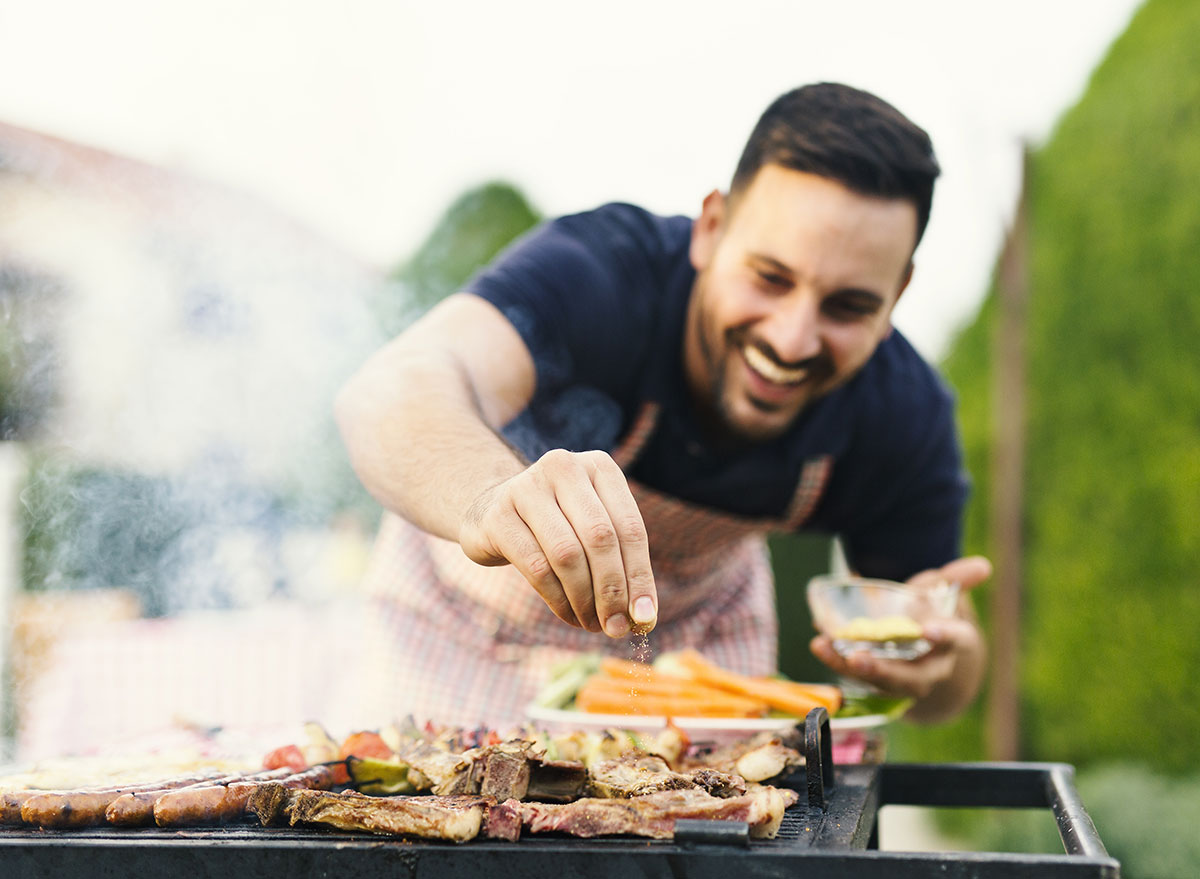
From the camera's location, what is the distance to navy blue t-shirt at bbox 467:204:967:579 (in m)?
2.18

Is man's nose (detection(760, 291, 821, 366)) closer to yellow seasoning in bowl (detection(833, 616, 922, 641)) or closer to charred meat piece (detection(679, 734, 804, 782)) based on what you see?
yellow seasoning in bowl (detection(833, 616, 922, 641))

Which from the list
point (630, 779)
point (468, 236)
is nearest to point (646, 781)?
point (630, 779)

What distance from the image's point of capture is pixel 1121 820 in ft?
13.3

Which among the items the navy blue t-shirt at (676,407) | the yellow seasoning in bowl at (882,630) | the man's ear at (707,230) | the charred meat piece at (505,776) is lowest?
the yellow seasoning in bowl at (882,630)

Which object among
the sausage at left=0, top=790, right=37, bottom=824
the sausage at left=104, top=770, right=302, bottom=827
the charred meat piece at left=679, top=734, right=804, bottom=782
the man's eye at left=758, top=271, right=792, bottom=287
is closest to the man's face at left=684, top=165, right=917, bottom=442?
the man's eye at left=758, top=271, right=792, bottom=287

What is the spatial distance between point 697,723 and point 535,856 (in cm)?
80

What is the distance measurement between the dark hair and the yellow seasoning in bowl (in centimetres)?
87

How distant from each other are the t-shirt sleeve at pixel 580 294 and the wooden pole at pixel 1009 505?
3490 mm

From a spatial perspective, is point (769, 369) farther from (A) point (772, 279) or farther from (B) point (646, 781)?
(B) point (646, 781)

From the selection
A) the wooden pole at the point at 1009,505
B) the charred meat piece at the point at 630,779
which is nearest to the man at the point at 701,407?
the charred meat piece at the point at 630,779

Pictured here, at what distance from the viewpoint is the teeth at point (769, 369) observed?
2.19 metres

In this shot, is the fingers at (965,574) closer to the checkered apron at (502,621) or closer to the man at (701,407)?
the man at (701,407)

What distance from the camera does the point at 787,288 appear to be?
2.14 m

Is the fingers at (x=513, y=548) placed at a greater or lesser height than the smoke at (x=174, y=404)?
greater
